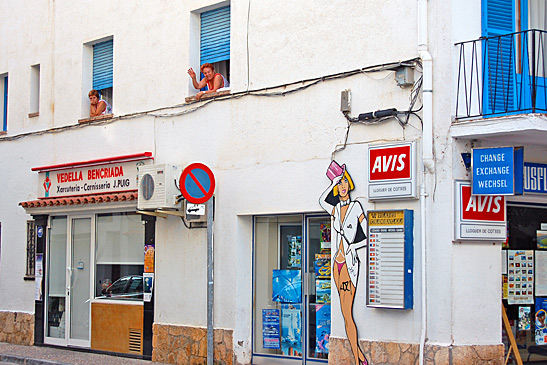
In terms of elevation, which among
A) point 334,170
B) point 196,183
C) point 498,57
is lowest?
point 196,183

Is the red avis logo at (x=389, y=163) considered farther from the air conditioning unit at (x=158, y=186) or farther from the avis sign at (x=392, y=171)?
the air conditioning unit at (x=158, y=186)

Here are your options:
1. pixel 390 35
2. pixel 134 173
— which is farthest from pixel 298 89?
pixel 134 173

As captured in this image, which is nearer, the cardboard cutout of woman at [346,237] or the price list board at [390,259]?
the price list board at [390,259]

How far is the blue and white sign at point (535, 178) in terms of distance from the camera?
10.1 m

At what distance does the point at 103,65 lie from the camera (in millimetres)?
15094

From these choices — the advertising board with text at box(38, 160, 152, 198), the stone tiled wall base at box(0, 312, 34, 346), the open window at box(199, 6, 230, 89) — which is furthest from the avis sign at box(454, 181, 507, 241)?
the stone tiled wall base at box(0, 312, 34, 346)

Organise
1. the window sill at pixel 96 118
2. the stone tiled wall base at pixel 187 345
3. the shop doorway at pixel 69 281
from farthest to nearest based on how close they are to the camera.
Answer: the shop doorway at pixel 69 281
the window sill at pixel 96 118
the stone tiled wall base at pixel 187 345

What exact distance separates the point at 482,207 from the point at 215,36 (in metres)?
5.77

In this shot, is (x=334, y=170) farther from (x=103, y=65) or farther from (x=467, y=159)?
(x=103, y=65)

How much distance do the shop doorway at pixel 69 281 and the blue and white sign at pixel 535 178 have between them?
851 centimetres

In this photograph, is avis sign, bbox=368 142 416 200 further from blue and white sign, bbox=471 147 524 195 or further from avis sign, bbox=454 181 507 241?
blue and white sign, bbox=471 147 524 195

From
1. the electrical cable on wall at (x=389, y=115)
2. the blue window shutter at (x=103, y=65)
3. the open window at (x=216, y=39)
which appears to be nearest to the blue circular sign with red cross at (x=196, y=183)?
the electrical cable on wall at (x=389, y=115)

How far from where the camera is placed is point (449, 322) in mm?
9438

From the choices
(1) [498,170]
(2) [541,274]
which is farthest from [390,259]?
(2) [541,274]
